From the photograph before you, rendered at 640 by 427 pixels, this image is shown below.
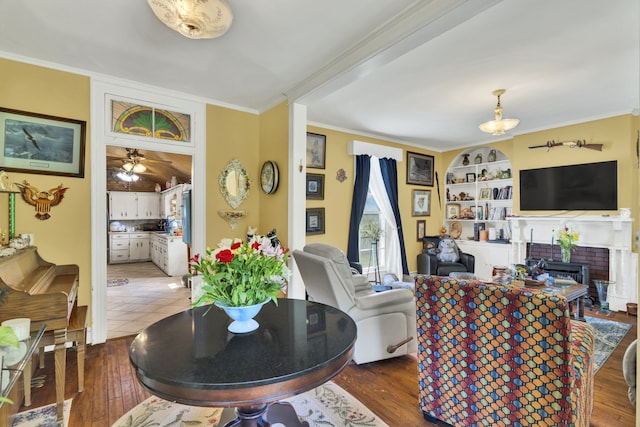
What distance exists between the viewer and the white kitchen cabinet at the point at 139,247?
820 cm

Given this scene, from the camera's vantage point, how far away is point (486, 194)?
18.9ft

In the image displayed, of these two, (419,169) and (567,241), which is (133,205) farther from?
(567,241)

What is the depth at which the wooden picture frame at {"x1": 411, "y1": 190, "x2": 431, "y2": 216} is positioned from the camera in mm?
5977

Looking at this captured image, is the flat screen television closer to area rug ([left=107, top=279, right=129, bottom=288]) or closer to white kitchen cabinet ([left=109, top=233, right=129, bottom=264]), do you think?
area rug ([left=107, top=279, right=129, bottom=288])

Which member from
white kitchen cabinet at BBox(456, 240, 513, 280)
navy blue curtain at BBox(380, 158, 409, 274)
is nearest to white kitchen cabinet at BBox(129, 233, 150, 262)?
navy blue curtain at BBox(380, 158, 409, 274)

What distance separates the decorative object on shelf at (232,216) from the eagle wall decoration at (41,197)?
1501 millimetres

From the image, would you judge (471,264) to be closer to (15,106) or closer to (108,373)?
(108,373)

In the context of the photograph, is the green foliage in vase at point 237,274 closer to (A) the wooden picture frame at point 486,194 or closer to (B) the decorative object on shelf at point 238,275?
(B) the decorative object on shelf at point 238,275

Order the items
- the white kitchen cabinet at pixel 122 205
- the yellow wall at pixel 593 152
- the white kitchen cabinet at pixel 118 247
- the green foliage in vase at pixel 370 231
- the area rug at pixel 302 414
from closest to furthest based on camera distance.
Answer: the area rug at pixel 302 414, the yellow wall at pixel 593 152, the green foliage in vase at pixel 370 231, the white kitchen cabinet at pixel 118 247, the white kitchen cabinet at pixel 122 205

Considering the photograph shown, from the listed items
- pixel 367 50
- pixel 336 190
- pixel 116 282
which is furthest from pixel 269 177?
pixel 116 282

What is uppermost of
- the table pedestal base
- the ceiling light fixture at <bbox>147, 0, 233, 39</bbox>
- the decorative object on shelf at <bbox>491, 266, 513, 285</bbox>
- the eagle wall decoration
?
the ceiling light fixture at <bbox>147, 0, 233, 39</bbox>

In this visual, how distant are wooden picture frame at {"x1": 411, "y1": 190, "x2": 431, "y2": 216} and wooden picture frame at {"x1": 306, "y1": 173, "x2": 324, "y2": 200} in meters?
2.19

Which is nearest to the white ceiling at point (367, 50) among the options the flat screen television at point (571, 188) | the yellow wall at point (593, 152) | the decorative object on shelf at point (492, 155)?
the yellow wall at point (593, 152)

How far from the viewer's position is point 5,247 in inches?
89.0
